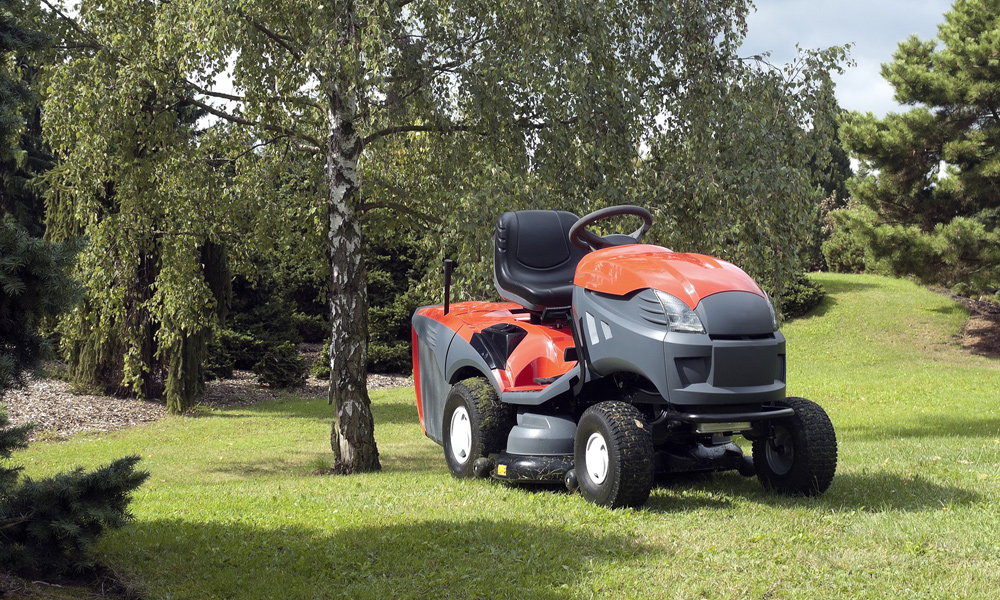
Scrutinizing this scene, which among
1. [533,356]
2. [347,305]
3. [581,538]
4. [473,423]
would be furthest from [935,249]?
[581,538]

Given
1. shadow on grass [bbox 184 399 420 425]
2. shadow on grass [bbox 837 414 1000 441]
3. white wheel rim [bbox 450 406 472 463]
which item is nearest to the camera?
white wheel rim [bbox 450 406 472 463]

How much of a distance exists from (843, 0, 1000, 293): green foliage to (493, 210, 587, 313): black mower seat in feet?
50.3

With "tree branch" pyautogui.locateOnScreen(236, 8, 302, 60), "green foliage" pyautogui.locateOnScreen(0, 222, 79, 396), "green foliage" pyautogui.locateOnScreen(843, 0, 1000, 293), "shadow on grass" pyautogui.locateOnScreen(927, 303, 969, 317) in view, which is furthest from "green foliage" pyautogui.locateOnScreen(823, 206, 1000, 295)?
"green foliage" pyautogui.locateOnScreen(0, 222, 79, 396)

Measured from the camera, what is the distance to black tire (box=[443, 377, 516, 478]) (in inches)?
232

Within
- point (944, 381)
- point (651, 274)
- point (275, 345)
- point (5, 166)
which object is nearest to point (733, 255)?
point (651, 274)

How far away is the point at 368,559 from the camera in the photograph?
4184 mm

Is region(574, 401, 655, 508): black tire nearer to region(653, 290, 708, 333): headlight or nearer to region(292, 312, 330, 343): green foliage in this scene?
region(653, 290, 708, 333): headlight

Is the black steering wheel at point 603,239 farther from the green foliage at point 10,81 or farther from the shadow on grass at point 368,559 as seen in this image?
the green foliage at point 10,81

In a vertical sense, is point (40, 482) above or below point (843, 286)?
below

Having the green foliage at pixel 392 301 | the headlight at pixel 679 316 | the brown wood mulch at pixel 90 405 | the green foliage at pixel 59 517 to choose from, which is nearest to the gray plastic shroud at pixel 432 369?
the headlight at pixel 679 316

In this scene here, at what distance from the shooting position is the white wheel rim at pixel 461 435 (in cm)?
619

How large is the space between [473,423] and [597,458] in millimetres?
1249

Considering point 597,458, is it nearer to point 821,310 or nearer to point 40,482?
point 40,482

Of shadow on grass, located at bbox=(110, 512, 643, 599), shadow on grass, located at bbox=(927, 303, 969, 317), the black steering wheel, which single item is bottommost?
shadow on grass, located at bbox=(110, 512, 643, 599)
